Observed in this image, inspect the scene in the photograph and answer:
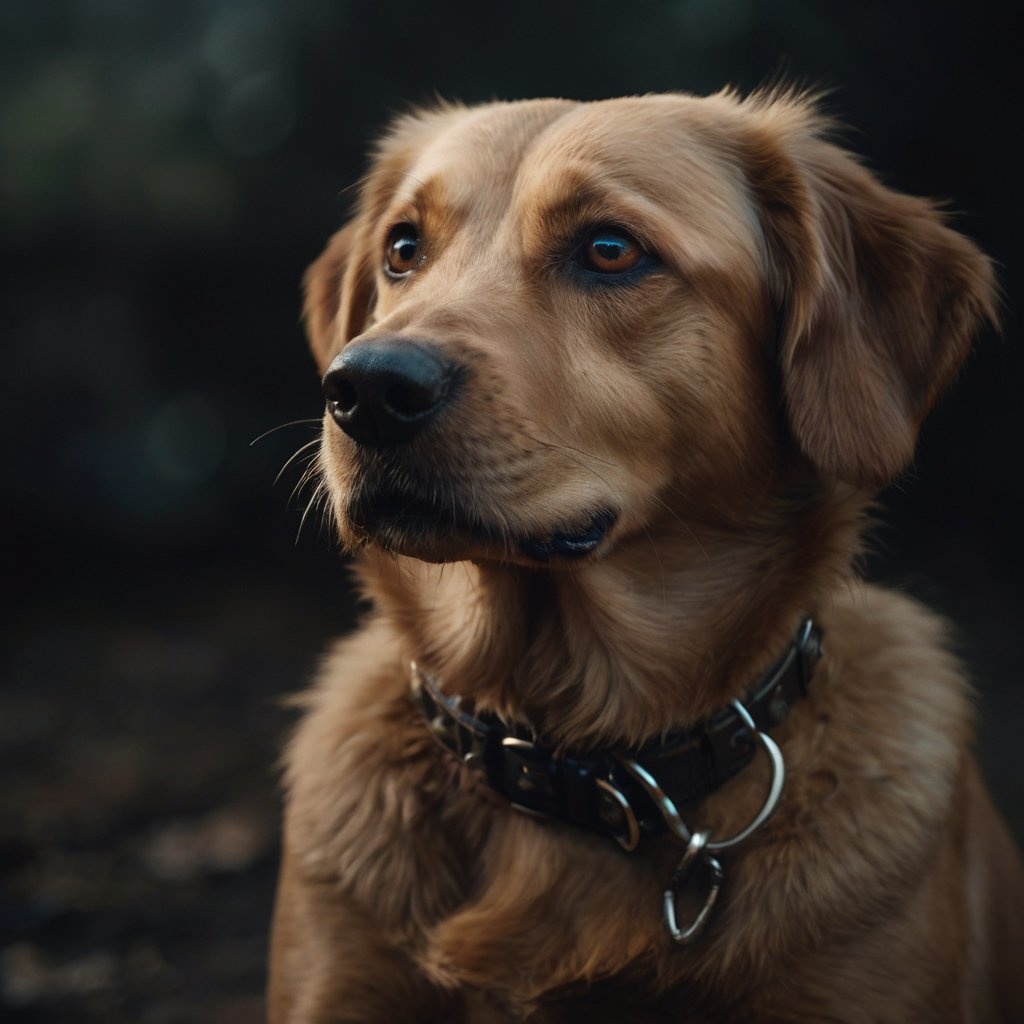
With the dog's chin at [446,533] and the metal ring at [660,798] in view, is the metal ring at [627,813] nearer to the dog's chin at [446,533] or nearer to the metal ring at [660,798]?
the metal ring at [660,798]

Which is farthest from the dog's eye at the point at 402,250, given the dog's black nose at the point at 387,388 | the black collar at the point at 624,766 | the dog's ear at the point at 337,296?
the black collar at the point at 624,766

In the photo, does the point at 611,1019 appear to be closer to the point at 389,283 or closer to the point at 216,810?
the point at 389,283

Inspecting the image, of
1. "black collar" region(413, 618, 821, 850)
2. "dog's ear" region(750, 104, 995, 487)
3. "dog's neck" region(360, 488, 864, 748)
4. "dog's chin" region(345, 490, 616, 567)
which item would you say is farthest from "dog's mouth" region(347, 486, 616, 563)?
"dog's ear" region(750, 104, 995, 487)

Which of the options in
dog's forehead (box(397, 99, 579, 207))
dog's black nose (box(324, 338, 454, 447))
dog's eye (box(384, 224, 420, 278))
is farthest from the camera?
dog's eye (box(384, 224, 420, 278))

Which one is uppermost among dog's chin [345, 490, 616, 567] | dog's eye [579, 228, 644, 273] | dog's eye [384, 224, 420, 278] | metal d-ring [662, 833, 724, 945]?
dog's eye [579, 228, 644, 273]

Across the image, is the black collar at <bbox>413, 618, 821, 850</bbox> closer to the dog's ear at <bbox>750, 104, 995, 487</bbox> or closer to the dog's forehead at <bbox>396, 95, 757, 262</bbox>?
the dog's ear at <bbox>750, 104, 995, 487</bbox>

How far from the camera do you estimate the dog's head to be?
2191mm

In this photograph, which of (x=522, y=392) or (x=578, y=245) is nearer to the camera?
(x=522, y=392)

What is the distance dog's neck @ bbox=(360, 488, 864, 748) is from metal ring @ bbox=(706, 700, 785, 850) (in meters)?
0.06

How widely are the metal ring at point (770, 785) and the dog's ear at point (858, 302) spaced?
0.54 metres

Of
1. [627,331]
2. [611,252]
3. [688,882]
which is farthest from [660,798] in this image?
[611,252]

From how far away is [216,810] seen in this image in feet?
15.3

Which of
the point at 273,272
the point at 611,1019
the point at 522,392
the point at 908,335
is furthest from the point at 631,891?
the point at 273,272

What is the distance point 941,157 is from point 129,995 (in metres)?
4.17
